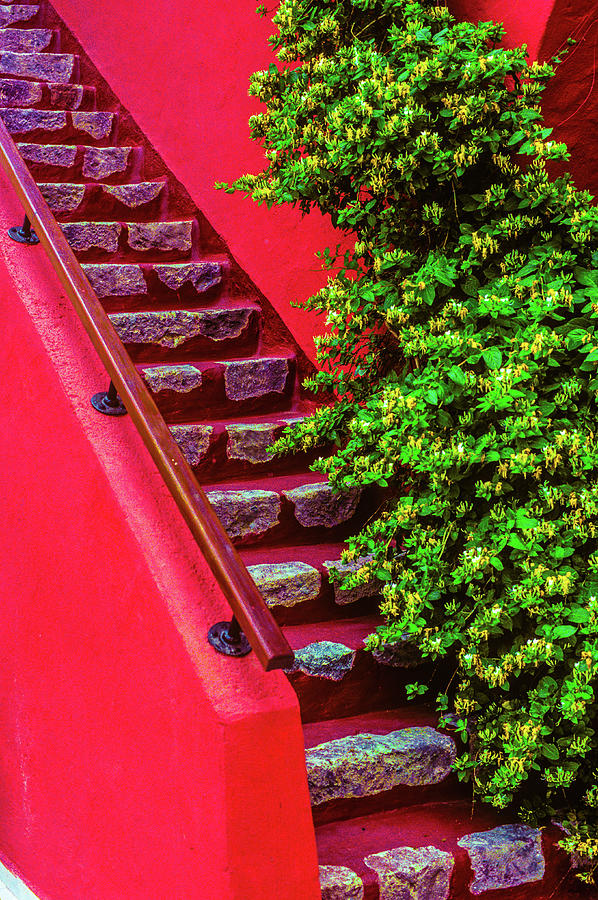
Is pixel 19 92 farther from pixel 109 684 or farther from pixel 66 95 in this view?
pixel 109 684

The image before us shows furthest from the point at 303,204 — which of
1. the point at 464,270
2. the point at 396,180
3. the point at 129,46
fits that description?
the point at 129,46

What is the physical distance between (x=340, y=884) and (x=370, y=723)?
1.91ft

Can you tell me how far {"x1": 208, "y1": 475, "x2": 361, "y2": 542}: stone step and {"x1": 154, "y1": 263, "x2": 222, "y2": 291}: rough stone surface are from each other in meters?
1.12

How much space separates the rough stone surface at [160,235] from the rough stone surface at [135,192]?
18cm

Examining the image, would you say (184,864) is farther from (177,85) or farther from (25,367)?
(177,85)

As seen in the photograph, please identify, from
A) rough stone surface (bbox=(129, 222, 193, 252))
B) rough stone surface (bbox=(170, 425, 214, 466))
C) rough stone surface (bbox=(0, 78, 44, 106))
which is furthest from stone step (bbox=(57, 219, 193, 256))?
rough stone surface (bbox=(170, 425, 214, 466))

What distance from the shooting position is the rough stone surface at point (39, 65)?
15.1 ft

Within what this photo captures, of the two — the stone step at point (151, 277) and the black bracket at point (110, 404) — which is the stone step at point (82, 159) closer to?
the stone step at point (151, 277)

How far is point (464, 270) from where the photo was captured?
229cm

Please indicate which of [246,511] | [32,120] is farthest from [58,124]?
[246,511]

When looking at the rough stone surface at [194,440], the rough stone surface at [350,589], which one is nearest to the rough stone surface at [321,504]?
the rough stone surface at [350,589]

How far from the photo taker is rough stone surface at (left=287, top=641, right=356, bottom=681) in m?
2.49

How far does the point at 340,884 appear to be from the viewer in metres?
1.99

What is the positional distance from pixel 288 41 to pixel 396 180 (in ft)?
2.45
